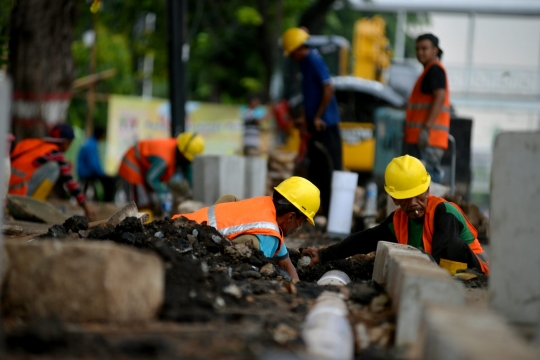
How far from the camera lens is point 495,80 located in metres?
27.1

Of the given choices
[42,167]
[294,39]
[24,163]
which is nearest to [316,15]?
[294,39]

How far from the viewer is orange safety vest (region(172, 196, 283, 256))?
559 centimetres

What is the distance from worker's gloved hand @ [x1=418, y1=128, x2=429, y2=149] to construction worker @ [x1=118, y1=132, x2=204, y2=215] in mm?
3253

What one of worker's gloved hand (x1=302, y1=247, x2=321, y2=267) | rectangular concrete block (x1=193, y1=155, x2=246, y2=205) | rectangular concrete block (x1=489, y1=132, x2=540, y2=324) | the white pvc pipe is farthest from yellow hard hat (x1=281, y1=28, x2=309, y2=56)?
rectangular concrete block (x1=489, y1=132, x2=540, y2=324)

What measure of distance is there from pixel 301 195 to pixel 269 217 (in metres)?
0.35

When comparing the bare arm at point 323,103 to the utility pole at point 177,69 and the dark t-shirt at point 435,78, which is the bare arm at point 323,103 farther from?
the utility pole at point 177,69

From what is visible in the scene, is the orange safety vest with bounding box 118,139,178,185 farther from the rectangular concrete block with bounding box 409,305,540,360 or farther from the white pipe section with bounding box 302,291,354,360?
the rectangular concrete block with bounding box 409,305,540,360

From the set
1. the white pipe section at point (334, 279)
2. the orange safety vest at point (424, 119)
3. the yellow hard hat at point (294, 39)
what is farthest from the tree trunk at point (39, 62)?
the white pipe section at point (334, 279)

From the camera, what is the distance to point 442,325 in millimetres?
3189

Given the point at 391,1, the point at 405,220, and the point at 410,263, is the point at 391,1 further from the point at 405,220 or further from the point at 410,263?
the point at 410,263

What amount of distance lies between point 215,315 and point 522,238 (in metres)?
1.60

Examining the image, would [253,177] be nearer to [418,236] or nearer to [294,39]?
[294,39]

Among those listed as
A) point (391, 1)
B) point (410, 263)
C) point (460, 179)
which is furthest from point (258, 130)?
point (410, 263)

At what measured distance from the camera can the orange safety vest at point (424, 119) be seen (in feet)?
26.8
